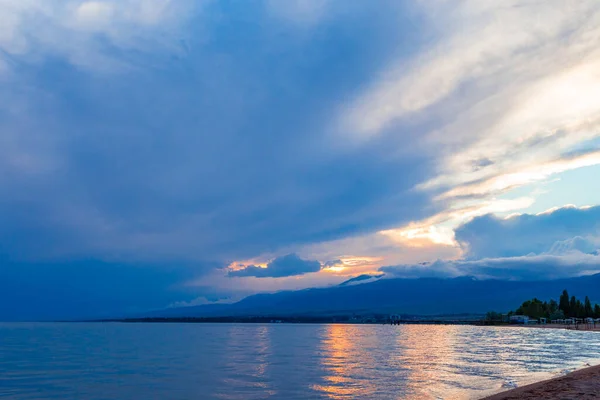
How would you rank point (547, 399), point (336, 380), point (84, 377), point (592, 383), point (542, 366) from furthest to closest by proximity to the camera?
point (542, 366), point (84, 377), point (336, 380), point (592, 383), point (547, 399)

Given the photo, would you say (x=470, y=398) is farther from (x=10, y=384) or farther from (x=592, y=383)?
(x=10, y=384)

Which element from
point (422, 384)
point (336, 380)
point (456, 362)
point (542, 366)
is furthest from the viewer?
point (456, 362)

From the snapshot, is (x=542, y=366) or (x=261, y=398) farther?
(x=542, y=366)

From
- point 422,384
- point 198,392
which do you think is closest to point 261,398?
point 198,392

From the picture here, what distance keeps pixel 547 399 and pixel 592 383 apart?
8.64 m

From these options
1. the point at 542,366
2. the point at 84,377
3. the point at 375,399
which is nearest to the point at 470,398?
the point at 375,399

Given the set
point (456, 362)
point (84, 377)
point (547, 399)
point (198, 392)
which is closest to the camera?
point (547, 399)

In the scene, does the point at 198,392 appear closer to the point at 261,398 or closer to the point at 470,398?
the point at 261,398

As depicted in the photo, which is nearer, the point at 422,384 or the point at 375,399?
the point at 375,399

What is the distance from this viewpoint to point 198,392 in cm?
3900

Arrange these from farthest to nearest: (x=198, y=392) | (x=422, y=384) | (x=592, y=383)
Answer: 1. (x=422, y=384)
2. (x=198, y=392)
3. (x=592, y=383)

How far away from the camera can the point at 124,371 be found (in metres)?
56.0

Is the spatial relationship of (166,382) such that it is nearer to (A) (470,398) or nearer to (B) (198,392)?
(B) (198,392)

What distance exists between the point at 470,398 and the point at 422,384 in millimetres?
8195
